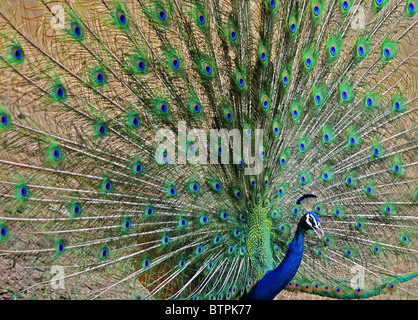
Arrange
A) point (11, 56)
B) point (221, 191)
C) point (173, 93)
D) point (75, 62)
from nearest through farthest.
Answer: point (11, 56)
point (75, 62)
point (173, 93)
point (221, 191)

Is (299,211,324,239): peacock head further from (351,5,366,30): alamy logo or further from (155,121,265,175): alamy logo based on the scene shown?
(351,5,366,30): alamy logo

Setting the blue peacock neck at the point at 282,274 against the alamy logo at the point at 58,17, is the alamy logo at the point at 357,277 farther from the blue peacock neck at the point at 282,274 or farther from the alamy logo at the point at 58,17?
the alamy logo at the point at 58,17

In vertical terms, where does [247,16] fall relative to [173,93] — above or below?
above

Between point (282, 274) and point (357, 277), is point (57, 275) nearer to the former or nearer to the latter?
point (282, 274)

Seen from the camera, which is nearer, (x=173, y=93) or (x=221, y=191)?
(x=173, y=93)

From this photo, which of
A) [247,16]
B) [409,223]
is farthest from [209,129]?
[409,223]

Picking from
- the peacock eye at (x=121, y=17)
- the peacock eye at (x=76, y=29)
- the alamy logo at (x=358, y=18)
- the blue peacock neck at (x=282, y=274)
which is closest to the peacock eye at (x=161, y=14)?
the peacock eye at (x=121, y=17)

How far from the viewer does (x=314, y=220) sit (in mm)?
2561

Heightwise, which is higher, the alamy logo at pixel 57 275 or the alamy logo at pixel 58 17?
the alamy logo at pixel 58 17

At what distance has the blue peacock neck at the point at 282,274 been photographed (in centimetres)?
274

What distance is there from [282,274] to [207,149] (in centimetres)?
81

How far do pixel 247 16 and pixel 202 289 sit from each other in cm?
153
